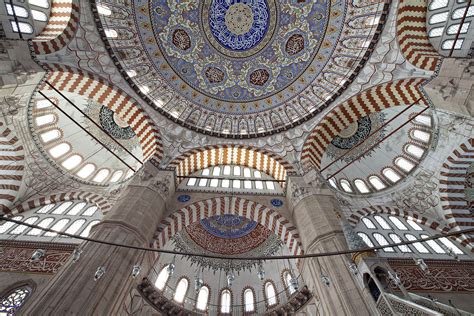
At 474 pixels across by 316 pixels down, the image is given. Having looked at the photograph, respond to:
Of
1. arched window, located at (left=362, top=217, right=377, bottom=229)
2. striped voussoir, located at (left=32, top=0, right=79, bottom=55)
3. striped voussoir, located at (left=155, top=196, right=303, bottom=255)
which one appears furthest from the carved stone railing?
striped voussoir, located at (left=32, top=0, right=79, bottom=55)

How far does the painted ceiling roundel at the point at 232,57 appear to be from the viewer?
1103cm

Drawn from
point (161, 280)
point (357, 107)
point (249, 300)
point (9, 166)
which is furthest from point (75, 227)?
point (357, 107)

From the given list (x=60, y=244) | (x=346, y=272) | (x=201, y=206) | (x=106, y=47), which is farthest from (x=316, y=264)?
(x=106, y=47)

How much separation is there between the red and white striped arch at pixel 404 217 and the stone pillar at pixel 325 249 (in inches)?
104

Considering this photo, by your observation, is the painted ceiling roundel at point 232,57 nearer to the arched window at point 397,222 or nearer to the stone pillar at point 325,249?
the stone pillar at point 325,249

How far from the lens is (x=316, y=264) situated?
7.00 meters

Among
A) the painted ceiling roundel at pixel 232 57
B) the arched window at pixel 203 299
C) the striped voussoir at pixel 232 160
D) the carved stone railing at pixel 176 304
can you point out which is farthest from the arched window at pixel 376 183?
the arched window at pixel 203 299

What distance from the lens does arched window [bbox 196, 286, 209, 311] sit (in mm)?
11508

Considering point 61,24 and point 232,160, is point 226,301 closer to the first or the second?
point 232,160

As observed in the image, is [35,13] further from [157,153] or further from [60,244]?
[60,244]

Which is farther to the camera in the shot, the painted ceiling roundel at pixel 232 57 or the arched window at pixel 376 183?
the arched window at pixel 376 183

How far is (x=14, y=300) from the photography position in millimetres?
7449

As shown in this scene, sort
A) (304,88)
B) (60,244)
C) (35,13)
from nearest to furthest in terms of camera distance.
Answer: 1. (35,13)
2. (60,244)
3. (304,88)

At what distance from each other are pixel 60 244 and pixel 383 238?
511 inches
